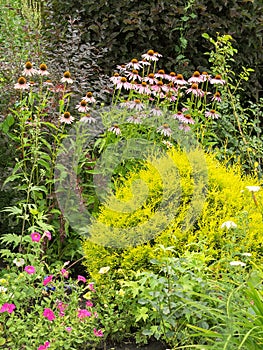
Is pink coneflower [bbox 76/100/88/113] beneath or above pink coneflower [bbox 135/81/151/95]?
beneath

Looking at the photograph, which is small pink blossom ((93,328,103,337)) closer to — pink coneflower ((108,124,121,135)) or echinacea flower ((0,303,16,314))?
echinacea flower ((0,303,16,314))

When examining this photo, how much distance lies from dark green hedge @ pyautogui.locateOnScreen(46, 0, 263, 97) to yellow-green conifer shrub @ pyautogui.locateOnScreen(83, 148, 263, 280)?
210 centimetres

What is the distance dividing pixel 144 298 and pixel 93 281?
0.61m

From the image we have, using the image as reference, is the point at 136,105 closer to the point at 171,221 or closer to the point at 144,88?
the point at 144,88

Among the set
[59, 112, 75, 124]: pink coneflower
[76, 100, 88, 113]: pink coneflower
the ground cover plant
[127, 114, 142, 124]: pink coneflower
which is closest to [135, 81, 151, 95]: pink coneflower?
the ground cover plant

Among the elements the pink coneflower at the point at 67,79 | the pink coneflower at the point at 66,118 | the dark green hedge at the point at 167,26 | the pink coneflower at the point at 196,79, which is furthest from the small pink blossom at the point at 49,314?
the dark green hedge at the point at 167,26

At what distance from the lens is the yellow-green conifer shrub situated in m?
3.61

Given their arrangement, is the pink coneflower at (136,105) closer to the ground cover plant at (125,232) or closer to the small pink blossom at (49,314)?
the ground cover plant at (125,232)

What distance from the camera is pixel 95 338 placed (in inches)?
128

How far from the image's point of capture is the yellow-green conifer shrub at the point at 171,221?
3.61 m

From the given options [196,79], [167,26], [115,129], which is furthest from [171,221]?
[167,26]

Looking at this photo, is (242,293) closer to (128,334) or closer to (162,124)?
(128,334)

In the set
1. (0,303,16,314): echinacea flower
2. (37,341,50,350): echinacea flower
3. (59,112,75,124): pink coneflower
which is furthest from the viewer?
(59,112,75,124): pink coneflower

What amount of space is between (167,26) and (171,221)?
2.58m
